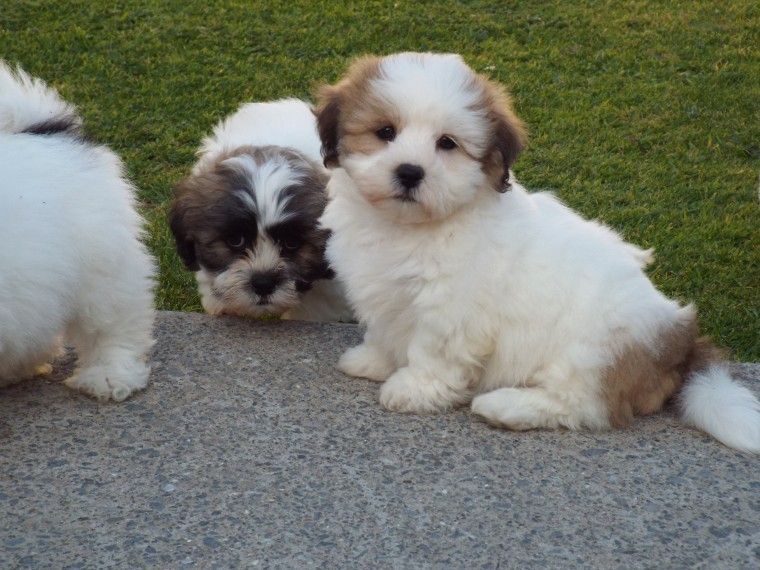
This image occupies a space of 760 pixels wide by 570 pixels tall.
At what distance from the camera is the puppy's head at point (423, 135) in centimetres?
380

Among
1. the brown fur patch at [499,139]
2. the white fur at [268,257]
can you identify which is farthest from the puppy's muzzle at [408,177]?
the white fur at [268,257]

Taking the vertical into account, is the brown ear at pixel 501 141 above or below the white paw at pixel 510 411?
above

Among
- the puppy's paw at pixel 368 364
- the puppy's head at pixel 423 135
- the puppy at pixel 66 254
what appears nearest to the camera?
the puppy at pixel 66 254

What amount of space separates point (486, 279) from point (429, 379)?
51cm

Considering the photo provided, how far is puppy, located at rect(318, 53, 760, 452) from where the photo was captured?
12.6 ft

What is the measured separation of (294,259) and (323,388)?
2.83ft

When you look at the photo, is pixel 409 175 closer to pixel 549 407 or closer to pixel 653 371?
pixel 549 407

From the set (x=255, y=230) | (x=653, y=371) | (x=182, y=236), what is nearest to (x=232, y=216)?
(x=255, y=230)

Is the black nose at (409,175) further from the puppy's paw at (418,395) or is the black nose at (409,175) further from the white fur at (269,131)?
the white fur at (269,131)

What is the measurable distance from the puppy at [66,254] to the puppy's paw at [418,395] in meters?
1.07

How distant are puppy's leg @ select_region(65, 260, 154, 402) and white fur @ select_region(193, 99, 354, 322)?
→ 2.32ft

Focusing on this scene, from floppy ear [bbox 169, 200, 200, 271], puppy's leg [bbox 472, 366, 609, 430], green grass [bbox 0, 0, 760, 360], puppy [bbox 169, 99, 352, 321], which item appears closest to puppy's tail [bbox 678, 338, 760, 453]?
puppy's leg [bbox 472, 366, 609, 430]

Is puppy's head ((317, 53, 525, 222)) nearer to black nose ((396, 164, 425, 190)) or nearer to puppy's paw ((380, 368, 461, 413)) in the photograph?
→ black nose ((396, 164, 425, 190))

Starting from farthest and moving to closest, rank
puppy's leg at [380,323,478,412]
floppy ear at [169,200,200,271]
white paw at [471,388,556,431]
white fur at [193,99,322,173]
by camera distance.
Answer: white fur at [193,99,322,173]
floppy ear at [169,200,200,271]
puppy's leg at [380,323,478,412]
white paw at [471,388,556,431]
